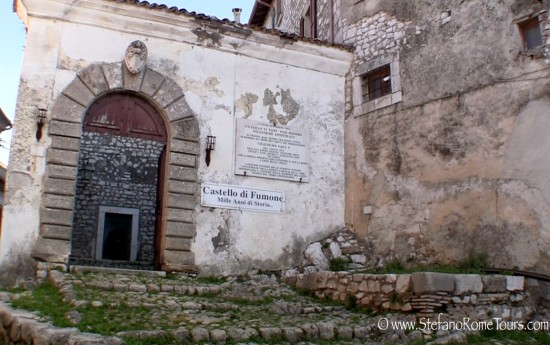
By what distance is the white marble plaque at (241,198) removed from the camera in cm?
931

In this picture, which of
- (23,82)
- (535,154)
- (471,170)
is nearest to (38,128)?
(23,82)

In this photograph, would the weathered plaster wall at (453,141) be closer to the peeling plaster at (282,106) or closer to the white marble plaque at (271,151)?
the white marble plaque at (271,151)

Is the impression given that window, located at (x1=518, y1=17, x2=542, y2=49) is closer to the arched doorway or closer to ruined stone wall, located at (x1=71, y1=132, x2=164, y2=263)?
the arched doorway

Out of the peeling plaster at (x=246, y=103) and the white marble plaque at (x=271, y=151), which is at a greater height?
the peeling plaster at (x=246, y=103)

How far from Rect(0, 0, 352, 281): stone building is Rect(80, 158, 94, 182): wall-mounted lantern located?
7.12 meters

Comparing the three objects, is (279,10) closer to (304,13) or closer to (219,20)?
(304,13)

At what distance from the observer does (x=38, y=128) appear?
27.5 ft

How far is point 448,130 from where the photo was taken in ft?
29.1

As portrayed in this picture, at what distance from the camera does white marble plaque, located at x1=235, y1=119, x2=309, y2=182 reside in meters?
9.70

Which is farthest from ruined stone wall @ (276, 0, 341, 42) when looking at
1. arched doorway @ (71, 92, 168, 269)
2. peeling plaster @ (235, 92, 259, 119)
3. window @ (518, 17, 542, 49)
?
arched doorway @ (71, 92, 168, 269)

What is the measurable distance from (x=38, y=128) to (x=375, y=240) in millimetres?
5783

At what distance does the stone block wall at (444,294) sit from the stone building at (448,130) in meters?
0.90

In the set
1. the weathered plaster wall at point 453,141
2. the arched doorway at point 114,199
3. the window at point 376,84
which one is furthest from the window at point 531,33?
the arched doorway at point 114,199

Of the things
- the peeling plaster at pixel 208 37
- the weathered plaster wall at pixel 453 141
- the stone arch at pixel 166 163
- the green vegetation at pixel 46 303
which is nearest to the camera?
the green vegetation at pixel 46 303
